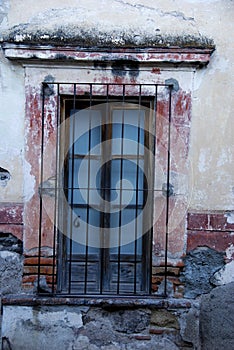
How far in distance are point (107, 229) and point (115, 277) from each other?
38cm

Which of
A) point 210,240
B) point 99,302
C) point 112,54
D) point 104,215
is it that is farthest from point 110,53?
point 99,302

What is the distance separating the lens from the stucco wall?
430 cm

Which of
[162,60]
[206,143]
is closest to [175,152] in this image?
[206,143]

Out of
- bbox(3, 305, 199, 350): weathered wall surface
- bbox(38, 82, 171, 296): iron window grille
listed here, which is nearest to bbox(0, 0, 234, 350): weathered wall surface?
bbox(3, 305, 199, 350): weathered wall surface

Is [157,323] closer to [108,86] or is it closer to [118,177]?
[118,177]

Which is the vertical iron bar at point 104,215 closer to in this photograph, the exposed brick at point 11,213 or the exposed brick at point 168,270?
the exposed brick at point 168,270

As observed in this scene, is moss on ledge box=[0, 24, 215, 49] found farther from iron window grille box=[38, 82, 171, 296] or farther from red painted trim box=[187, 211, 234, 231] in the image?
red painted trim box=[187, 211, 234, 231]

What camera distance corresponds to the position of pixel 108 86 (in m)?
4.33

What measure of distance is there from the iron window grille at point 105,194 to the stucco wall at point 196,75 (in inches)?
12.8

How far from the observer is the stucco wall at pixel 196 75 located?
430 cm

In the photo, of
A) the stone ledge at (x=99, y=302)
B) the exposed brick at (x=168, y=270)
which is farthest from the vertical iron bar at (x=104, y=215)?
the exposed brick at (x=168, y=270)

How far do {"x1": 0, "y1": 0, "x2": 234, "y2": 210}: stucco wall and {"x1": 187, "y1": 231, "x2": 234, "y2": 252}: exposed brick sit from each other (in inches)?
7.5

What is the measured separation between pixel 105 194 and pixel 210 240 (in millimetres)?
868

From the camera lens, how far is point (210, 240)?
14.2ft
